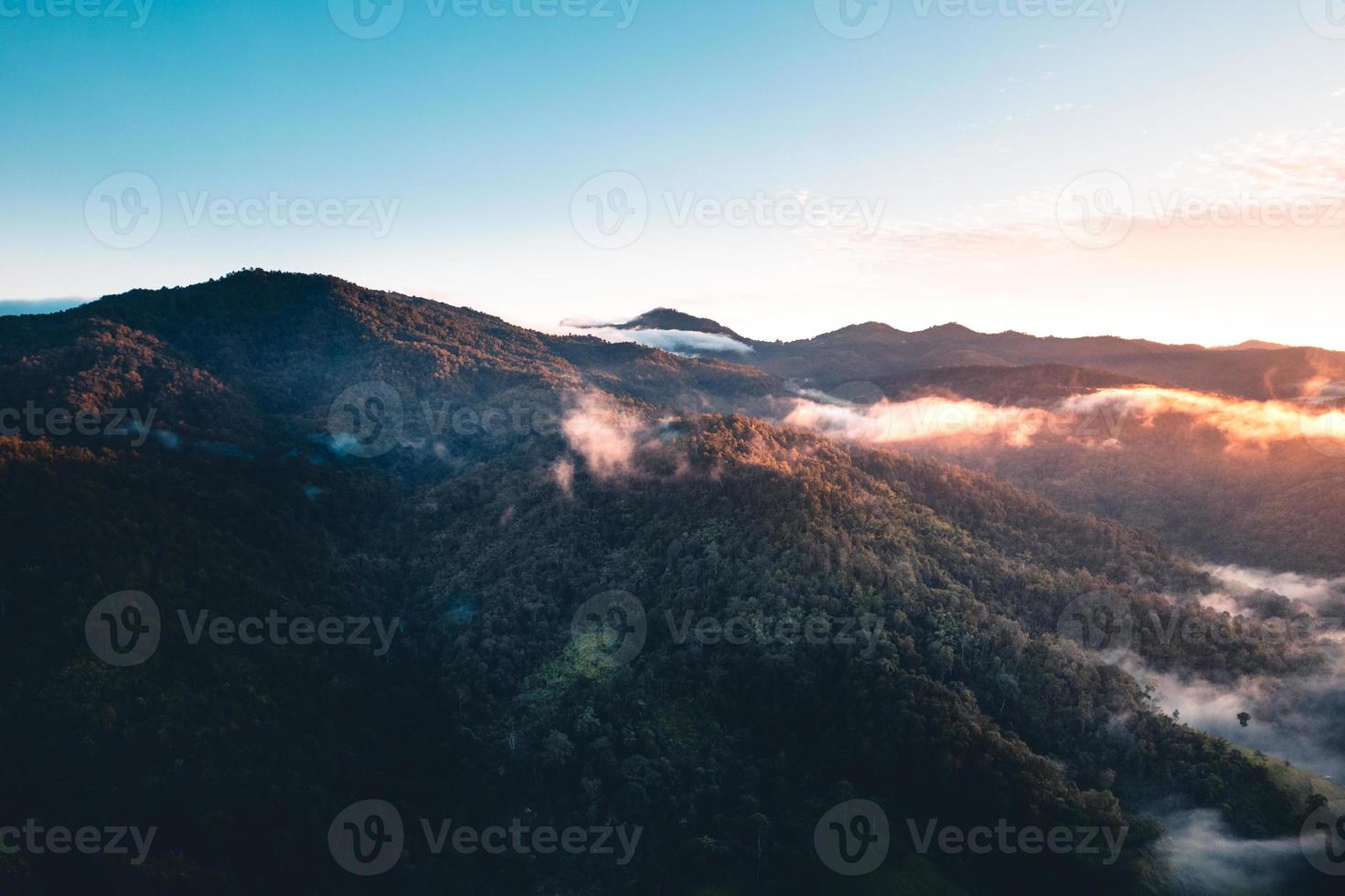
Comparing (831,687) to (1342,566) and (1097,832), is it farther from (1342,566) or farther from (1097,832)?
(1342,566)

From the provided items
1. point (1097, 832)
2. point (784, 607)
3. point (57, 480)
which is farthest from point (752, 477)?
point (57, 480)

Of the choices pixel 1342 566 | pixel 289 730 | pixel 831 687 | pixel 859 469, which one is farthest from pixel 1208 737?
pixel 289 730

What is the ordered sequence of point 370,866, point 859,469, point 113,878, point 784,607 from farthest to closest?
1. point 859,469
2. point 784,607
3. point 370,866
4. point 113,878

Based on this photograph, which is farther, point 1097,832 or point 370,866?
point 370,866

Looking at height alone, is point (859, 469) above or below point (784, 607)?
above

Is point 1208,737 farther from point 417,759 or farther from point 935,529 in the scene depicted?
point 417,759

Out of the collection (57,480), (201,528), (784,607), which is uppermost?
(57,480)

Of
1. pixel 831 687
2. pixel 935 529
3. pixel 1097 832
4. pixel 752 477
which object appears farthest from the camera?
pixel 935 529
